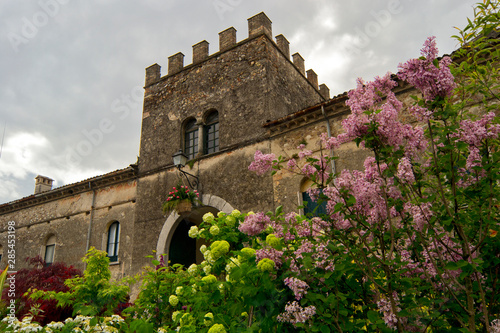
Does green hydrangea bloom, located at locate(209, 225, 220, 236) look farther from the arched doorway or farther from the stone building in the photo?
the arched doorway

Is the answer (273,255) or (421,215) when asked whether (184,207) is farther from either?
(421,215)

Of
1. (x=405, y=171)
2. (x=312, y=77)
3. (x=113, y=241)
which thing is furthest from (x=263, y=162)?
(x=312, y=77)

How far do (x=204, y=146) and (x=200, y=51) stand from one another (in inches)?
145

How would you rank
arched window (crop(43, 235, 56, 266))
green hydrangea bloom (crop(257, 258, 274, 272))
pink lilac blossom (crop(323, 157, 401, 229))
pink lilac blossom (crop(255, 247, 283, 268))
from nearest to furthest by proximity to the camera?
pink lilac blossom (crop(323, 157, 401, 229)), green hydrangea bloom (crop(257, 258, 274, 272)), pink lilac blossom (crop(255, 247, 283, 268)), arched window (crop(43, 235, 56, 266))

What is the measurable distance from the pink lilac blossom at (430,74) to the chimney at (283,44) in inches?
396

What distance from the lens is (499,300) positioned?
232 cm

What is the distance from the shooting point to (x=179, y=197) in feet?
34.7

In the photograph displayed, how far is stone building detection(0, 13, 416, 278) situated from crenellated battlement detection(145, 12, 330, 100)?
38 millimetres

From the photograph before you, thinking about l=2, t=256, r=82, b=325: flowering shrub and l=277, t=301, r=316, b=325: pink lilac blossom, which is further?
l=2, t=256, r=82, b=325: flowering shrub

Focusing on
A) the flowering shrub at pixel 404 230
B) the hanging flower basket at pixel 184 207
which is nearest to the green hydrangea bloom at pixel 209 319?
the flowering shrub at pixel 404 230

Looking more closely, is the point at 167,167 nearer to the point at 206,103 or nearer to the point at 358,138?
the point at 206,103

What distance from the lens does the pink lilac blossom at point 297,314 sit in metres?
2.33

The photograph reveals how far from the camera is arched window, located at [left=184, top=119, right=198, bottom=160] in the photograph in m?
12.0

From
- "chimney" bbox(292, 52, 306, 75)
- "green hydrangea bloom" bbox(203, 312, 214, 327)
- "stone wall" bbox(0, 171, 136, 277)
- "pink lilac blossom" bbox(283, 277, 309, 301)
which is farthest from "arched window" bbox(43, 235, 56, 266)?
"pink lilac blossom" bbox(283, 277, 309, 301)
